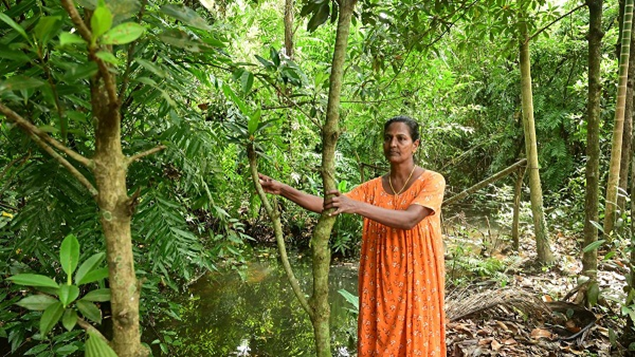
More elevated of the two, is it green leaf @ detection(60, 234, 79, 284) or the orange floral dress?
green leaf @ detection(60, 234, 79, 284)

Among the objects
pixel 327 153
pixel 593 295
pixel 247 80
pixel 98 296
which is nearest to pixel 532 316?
pixel 593 295

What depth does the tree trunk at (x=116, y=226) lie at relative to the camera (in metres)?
0.67

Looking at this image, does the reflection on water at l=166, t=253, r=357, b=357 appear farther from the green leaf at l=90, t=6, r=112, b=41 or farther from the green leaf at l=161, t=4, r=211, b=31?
the green leaf at l=90, t=6, r=112, b=41

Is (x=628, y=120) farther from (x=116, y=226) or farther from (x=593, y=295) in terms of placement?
(x=116, y=226)

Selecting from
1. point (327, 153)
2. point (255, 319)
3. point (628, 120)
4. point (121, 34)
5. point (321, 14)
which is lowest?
A: point (255, 319)

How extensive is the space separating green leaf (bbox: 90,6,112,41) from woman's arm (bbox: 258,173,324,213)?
1323 mm

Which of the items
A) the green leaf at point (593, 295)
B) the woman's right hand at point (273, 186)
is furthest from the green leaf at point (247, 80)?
the green leaf at point (593, 295)

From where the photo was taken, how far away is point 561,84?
7328mm

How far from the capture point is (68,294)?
1.99ft

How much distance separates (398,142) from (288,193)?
0.64 meters

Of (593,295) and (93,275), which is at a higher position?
(93,275)

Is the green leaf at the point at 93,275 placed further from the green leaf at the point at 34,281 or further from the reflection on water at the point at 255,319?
the reflection on water at the point at 255,319

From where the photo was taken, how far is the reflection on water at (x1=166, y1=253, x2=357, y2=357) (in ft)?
10.9

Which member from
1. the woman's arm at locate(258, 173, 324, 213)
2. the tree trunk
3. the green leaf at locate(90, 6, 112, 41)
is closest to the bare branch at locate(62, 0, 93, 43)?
the green leaf at locate(90, 6, 112, 41)
